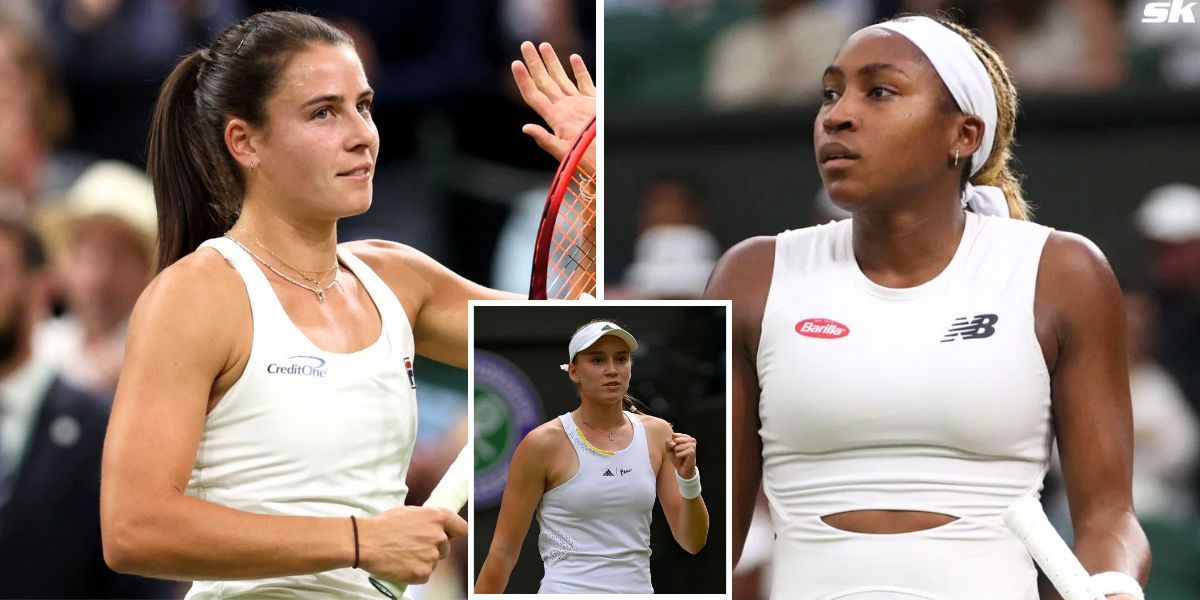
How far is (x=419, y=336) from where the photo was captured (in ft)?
7.32

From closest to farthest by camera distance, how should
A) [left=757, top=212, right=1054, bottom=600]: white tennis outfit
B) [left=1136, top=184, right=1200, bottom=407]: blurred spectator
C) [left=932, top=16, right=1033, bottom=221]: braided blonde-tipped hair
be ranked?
[left=757, top=212, right=1054, bottom=600]: white tennis outfit < [left=932, top=16, right=1033, bottom=221]: braided blonde-tipped hair < [left=1136, top=184, right=1200, bottom=407]: blurred spectator

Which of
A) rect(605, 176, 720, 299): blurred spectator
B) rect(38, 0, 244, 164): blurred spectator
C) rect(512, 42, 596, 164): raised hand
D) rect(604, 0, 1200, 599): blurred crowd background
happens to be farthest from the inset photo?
rect(38, 0, 244, 164): blurred spectator

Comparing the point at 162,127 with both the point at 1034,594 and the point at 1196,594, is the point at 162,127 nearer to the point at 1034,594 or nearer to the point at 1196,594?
the point at 1034,594

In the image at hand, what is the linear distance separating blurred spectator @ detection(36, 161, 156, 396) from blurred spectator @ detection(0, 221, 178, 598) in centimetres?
16

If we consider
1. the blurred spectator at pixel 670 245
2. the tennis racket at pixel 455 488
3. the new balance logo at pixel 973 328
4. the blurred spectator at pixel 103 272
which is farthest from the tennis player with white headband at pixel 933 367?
the blurred spectator at pixel 103 272

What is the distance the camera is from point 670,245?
3.78m

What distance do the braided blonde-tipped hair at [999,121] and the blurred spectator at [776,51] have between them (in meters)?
1.94

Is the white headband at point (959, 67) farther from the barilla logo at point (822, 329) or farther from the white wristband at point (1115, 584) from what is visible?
the white wristband at point (1115, 584)

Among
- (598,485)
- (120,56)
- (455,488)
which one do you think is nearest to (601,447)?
(598,485)

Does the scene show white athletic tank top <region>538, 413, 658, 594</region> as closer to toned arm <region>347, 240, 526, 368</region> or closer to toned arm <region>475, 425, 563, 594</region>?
toned arm <region>475, 425, 563, 594</region>

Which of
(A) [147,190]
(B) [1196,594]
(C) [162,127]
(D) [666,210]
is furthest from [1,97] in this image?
(B) [1196,594]

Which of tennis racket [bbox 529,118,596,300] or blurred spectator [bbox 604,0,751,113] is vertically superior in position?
blurred spectator [bbox 604,0,751,113]

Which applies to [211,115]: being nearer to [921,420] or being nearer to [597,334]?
[597,334]

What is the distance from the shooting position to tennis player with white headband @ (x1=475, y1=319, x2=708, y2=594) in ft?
6.68
